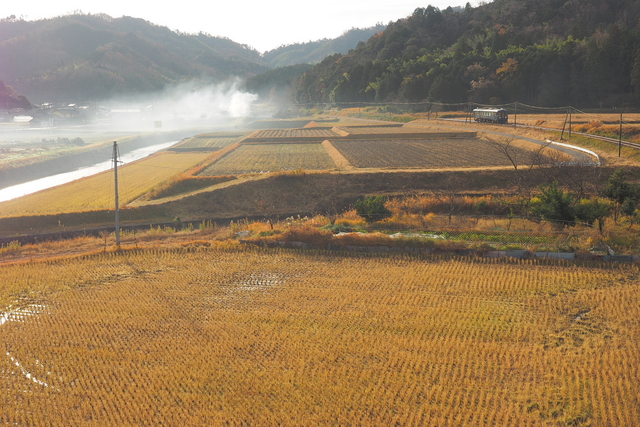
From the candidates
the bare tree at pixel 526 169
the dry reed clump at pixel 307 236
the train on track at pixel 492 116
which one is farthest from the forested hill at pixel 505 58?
the dry reed clump at pixel 307 236

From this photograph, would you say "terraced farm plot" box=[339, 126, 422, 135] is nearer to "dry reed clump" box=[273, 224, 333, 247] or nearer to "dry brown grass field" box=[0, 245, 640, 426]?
"dry reed clump" box=[273, 224, 333, 247]

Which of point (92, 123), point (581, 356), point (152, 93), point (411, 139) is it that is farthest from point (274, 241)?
point (152, 93)

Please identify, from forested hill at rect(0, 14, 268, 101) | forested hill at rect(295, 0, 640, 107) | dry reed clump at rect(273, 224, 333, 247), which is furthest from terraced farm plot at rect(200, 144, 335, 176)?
forested hill at rect(0, 14, 268, 101)

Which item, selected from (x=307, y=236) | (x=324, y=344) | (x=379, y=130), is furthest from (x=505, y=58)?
(x=324, y=344)

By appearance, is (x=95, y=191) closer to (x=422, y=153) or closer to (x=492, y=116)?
(x=422, y=153)

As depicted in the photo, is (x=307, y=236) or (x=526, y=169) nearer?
(x=307, y=236)

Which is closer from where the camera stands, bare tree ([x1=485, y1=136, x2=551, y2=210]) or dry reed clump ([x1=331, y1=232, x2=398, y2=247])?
dry reed clump ([x1=331, y1=232, x2=398, y2=247])

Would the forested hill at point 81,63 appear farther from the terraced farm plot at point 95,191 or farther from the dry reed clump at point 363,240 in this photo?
the dry reed clump at point 363,240
